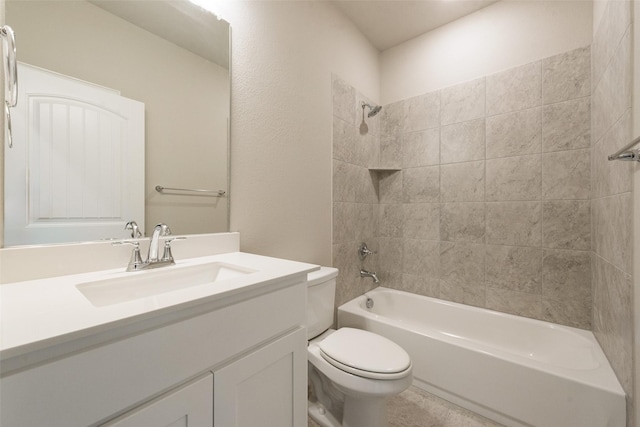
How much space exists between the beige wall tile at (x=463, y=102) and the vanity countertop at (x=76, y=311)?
72.6 inches

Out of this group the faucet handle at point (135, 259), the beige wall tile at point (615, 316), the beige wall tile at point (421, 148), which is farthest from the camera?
the beige wall tile at point (421, 148)

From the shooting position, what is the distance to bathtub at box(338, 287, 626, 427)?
1.08 meters

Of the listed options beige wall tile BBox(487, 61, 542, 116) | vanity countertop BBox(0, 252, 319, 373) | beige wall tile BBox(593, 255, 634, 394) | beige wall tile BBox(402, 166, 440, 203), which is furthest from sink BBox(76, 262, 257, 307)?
beige wall tile BBox(487, 61, 542, 116)

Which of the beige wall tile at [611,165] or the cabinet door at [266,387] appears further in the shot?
the beige wall tile at [611,165]

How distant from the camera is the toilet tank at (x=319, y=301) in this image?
130cm

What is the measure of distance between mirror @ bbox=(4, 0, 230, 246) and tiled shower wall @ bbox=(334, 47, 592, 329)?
0.90m

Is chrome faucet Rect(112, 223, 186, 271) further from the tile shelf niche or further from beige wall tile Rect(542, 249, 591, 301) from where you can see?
beige wall tile Rect(542, 249, 591, 301)

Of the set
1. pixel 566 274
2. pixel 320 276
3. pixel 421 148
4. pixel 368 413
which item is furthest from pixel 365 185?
pixel 368 413

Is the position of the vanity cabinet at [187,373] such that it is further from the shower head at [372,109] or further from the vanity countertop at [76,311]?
the shower head at [372,109]

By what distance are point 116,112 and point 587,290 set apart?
2.53 meters

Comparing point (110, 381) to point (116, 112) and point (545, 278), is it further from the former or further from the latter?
point (545, 278)

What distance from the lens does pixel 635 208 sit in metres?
0.94

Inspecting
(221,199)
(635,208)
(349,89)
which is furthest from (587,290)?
(221,199)

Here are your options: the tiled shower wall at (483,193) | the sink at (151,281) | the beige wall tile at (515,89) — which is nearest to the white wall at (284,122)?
the tiled shower wall at (483,193)
